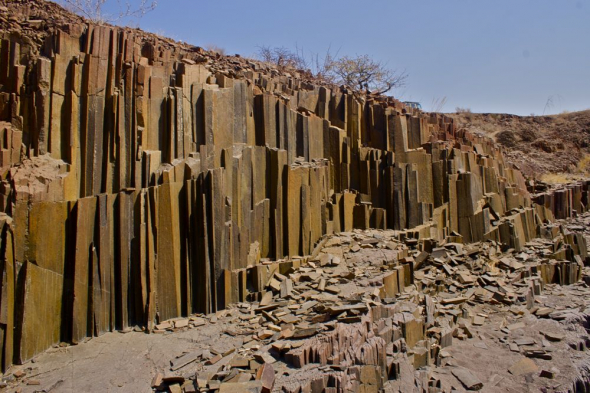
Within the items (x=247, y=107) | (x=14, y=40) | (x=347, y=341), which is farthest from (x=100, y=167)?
(x=347, y=341)

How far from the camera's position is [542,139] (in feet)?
65.7

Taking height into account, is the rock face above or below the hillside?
below

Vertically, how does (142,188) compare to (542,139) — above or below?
below

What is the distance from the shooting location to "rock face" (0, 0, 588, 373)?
4832 mm

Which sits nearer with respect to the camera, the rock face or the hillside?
the rock face

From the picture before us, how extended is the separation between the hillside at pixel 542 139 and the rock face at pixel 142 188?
39.4ft

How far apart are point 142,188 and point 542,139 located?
20074 millimetres

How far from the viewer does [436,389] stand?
4840 millimetres

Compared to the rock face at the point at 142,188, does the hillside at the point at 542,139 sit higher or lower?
higher

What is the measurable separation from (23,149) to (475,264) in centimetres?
750

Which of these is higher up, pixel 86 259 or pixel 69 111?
pixel 69 111

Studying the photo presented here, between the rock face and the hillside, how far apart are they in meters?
12.0

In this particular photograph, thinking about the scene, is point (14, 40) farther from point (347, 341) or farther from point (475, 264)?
point (475, 264)

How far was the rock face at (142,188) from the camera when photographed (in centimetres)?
483
